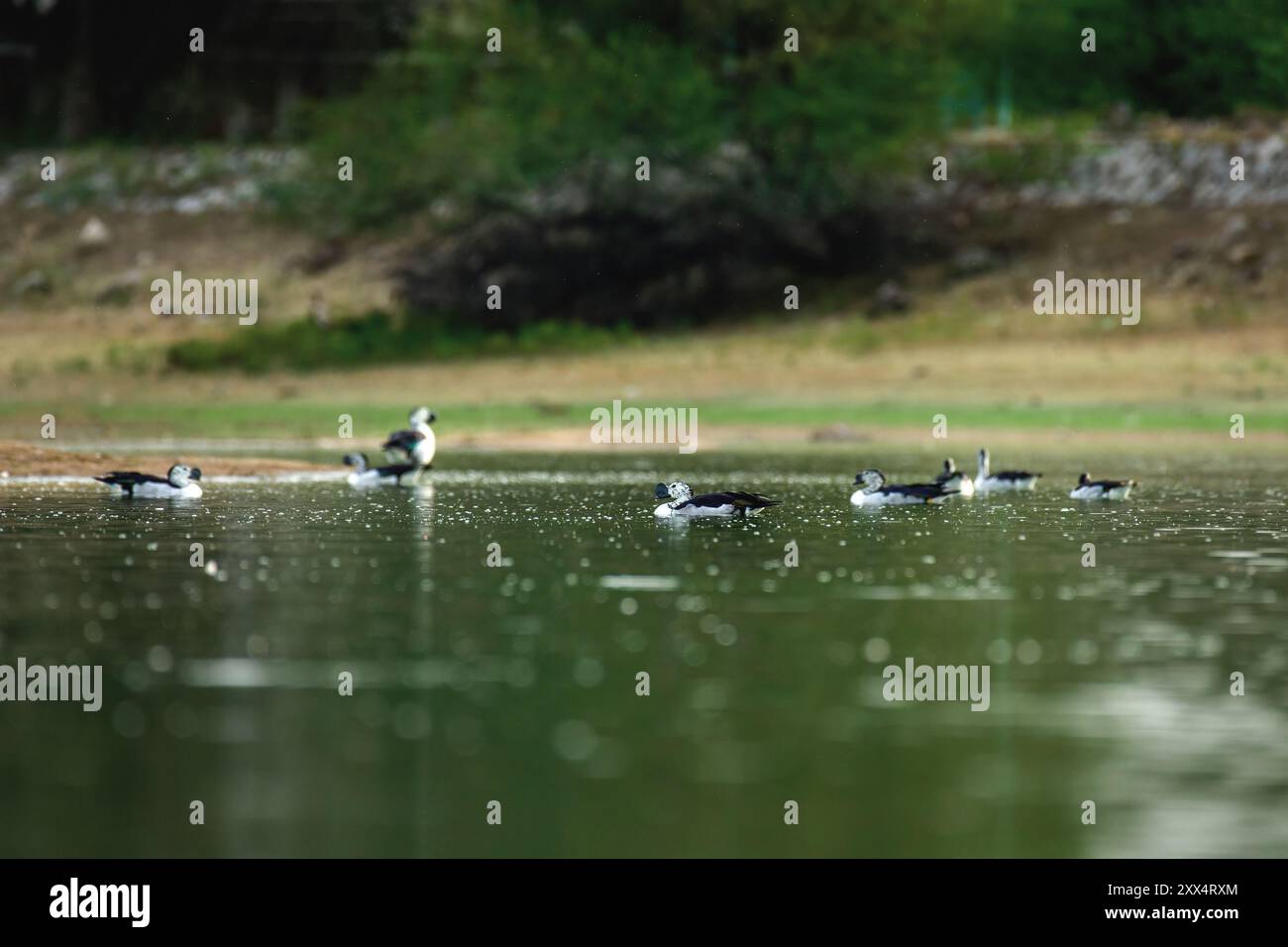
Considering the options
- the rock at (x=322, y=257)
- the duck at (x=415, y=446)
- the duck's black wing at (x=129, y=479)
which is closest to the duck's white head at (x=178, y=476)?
the duck's black wing at (x=129, y=479)

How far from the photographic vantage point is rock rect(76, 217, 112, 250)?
222 feet

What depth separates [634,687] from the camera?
45.0 ft

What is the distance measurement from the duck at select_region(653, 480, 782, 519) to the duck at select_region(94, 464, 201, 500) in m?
5.98

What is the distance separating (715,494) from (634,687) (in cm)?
1117

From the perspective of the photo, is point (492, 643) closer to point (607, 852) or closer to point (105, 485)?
point (607, 852)

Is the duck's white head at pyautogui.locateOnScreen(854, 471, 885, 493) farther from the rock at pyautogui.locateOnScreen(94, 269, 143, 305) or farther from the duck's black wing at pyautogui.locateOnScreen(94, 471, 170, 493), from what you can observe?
the rock at pyautogui.locateOnScreen(94, 269, 143, 305)

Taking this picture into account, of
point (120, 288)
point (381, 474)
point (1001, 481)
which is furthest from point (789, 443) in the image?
point (120, 288)

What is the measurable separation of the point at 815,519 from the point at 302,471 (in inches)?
405

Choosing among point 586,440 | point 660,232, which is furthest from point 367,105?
point 586,440

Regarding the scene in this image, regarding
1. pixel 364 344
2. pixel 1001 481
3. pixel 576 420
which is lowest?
pixel 1001 481

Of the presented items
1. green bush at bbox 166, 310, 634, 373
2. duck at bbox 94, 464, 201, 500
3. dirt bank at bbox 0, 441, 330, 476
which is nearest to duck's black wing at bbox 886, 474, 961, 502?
duck at bbox 94, 464, 201, 500

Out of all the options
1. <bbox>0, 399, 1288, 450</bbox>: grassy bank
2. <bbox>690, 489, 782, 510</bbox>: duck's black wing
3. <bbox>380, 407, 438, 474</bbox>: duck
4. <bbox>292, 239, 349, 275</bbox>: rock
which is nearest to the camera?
<bbox>690, 489, 782, 510</bbox>: duck's black wing

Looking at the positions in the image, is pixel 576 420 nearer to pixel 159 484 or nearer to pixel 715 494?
pixel 159 484

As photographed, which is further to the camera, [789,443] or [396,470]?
[789,443]
